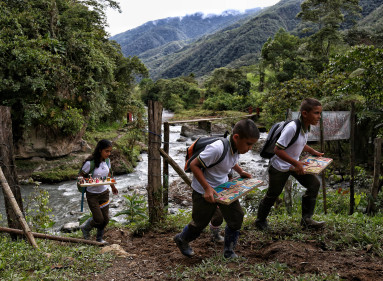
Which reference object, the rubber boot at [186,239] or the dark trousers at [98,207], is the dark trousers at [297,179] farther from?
the dark trousers at [98,207]

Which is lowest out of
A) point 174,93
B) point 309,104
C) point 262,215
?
point 262,215

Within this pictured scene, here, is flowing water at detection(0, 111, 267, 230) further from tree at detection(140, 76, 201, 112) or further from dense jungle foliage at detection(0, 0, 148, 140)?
tree at detection(140, 76, 201, 112)

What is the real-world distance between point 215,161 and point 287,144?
1.15 meters

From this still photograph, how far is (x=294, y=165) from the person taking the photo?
3.55 metres

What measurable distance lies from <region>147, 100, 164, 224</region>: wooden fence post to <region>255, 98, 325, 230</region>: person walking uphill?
1795mm

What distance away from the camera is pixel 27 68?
37.8 ft

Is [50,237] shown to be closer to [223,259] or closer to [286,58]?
[223,259]

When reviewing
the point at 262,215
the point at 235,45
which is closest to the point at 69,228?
the point at 262,215

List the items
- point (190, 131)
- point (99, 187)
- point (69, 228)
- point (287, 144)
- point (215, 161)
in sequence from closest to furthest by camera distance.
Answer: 1. point (215, 161)
2. point (287, 144)
3. point (99, 187)
4. point (69, 228)
5. point (190, 131)

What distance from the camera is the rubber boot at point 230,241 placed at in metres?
3.38

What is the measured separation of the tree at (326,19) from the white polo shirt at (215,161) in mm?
27559

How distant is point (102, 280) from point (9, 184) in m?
2.61

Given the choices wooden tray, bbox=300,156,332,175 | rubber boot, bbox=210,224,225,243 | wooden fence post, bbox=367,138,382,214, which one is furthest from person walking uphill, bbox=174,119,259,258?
wooden fence post, bbox=367,138,382,214

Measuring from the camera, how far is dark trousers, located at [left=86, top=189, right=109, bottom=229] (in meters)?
4.39
